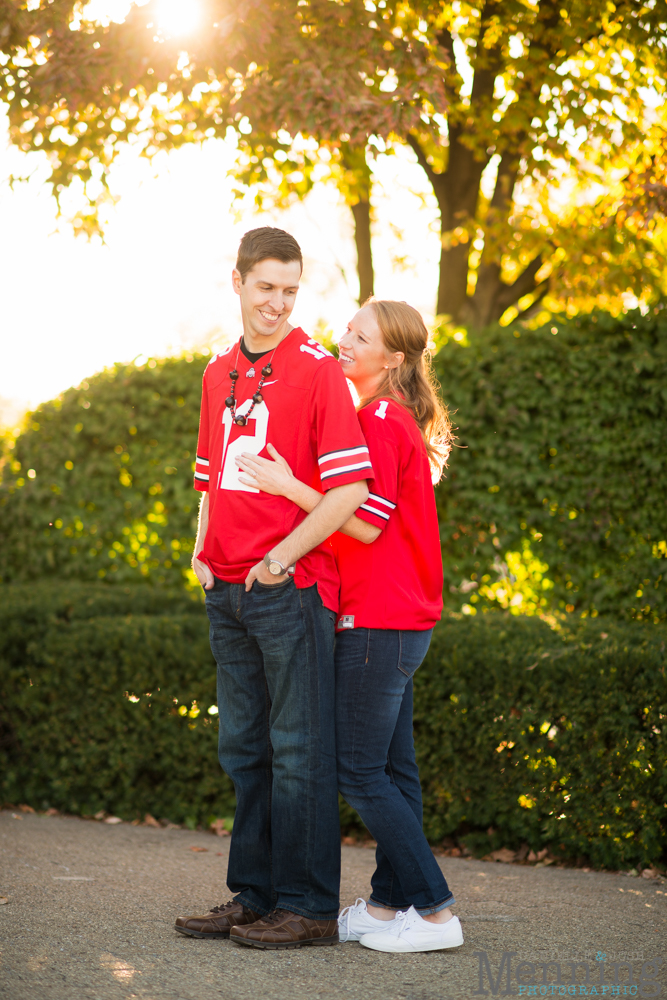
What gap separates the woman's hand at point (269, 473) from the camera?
9.20 feet

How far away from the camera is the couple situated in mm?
2820

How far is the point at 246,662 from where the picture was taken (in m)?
2.96

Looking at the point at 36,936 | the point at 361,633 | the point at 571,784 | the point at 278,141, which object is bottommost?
the point at 36,936

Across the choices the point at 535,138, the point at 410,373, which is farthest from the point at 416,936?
the point at 535,138

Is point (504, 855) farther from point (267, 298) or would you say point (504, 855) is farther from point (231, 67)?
point (231, 67)

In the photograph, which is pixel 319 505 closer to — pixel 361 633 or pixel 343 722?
pixel 361 633

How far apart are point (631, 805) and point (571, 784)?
0.92 feet

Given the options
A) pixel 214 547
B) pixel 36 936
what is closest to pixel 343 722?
pixel 214 547

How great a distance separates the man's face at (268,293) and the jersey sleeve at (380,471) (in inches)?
17.2

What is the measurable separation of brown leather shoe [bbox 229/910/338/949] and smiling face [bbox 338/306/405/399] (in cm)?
175

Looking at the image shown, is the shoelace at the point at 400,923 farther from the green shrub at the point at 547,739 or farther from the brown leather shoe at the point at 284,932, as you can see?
the green shrub at the point at 547,739

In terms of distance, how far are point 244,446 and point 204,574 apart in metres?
0.47

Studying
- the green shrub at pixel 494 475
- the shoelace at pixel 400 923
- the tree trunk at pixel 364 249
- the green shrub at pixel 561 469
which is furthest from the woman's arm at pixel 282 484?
the tree trunk at pixel 364 249

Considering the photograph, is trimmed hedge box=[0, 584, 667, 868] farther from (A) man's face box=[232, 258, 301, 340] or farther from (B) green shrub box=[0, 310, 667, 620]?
(A) man's face box=[232, 258, 301, 340]
